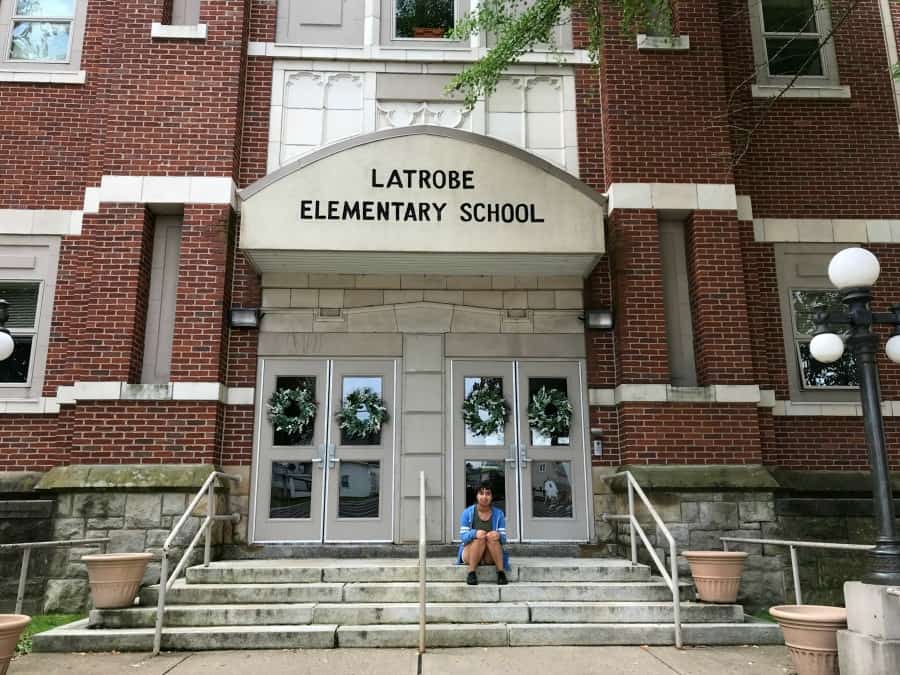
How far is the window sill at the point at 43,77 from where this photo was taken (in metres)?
9.99

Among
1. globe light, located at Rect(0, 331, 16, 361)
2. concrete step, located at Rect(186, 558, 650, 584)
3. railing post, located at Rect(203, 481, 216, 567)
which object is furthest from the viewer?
railing post, located at Rect(203, 481, 216, 567)

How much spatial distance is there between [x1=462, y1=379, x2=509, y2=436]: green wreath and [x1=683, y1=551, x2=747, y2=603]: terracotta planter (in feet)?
10.0

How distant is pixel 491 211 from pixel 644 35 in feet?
12.1

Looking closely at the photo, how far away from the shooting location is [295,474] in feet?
30.0

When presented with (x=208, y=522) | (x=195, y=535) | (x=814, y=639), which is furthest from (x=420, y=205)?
(x=814, y=639)

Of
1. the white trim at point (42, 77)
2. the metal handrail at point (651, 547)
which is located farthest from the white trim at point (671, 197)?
the white trim at point (42, 77)

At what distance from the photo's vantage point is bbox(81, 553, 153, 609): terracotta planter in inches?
271

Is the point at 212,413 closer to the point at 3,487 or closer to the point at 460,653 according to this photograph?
the point at 3,487

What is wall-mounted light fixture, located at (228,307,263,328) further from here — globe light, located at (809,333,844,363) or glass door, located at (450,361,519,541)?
globe light, located at (809,333,844,363)

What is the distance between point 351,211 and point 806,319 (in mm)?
6443

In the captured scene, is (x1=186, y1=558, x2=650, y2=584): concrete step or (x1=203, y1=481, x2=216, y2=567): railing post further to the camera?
(x1=203, y1=481, x2=216, y2=567): railing post

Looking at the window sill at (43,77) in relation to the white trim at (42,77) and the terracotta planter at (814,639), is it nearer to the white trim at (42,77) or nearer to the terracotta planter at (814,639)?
the white trim at (42,77)

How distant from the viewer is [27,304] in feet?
31.4

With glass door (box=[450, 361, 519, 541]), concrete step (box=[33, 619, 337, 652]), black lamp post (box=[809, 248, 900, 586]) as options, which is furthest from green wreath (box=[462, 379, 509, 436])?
black lamp post (box=[809, 248, 900, 586])
